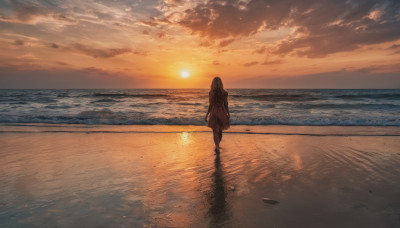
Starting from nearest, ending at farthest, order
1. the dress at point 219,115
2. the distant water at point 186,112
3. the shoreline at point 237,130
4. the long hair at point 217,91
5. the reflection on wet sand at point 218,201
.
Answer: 1. the reflection on wet sand at point 218,201
2. the long hair at point 217,91
3. the dress at point 219,115
4. the shoreline at point 237,130
5. the distant water at point 186,112

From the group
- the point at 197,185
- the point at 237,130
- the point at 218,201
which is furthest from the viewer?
Result: the point at 237,130

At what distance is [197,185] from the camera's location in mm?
3637

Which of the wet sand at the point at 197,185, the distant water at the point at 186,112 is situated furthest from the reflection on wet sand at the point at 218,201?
the distant water at the point at 186,112

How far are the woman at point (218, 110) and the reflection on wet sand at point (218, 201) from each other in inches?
73.8

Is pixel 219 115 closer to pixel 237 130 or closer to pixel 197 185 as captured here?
pixel 197 185

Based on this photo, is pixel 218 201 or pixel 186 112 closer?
pixel 218 201

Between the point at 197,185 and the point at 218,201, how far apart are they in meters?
0.63

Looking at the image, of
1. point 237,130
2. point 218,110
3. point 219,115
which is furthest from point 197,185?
point 237,130

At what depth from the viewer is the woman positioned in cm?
593

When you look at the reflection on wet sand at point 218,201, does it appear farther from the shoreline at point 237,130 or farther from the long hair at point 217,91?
the shoreline at point 237,130

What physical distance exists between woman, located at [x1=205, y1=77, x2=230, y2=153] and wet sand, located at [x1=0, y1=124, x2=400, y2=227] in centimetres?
54

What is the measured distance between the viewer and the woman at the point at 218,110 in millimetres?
5926

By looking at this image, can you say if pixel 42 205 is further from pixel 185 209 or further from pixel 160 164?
pixel 160 164

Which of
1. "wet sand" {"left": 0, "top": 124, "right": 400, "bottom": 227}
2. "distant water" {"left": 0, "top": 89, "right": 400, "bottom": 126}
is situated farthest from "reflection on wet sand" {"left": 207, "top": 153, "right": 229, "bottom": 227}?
"distant water" {"left": 0, "top": 89, "right": 400, "bottom": 126}
